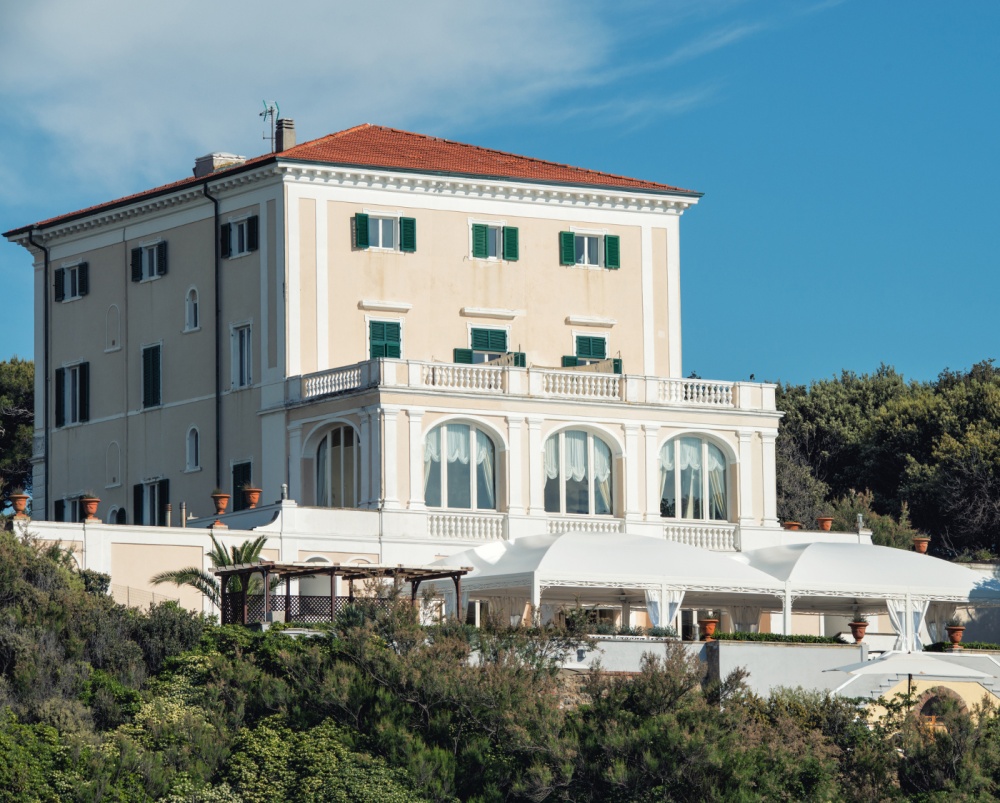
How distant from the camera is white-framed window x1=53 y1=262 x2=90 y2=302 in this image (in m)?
71.4

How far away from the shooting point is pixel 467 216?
6762cm

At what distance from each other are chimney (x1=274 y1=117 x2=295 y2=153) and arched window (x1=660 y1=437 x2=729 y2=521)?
14.1 meters

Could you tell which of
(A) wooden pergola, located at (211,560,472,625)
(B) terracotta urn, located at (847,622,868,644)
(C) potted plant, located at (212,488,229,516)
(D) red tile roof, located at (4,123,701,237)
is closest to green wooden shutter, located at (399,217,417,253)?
(D) red tile roof, located at (4,123,701,237)

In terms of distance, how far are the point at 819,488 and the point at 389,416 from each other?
28.5m

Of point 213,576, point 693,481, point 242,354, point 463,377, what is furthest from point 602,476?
point 213,576

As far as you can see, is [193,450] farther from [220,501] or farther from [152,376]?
[220,501]

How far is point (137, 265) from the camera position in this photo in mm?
69938

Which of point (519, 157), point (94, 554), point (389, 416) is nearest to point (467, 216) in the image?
point (519, 157)

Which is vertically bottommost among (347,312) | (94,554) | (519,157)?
(94,554)

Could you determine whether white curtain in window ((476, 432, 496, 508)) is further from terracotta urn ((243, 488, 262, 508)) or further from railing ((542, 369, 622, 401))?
terracotta urn ((243, 488, 262, 508))

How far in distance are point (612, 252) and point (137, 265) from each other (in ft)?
42.8

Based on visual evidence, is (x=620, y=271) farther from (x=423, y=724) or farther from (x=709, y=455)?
(x=423, y=724)

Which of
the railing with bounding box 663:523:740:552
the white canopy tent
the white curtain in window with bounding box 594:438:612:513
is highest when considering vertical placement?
the white curtain in window with bounding box 594:438:612:513

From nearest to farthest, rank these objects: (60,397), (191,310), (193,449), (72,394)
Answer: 1. (193,449)
2. (191,310)
3. (72,394)
4. (60,397)
